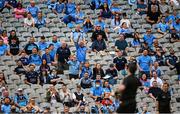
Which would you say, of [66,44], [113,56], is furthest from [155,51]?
[66,44]

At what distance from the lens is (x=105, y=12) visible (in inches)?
942

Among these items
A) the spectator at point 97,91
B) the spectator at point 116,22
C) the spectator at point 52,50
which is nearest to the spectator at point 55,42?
the spectator at point 52,50

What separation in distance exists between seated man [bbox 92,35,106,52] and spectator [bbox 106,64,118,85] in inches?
44.8

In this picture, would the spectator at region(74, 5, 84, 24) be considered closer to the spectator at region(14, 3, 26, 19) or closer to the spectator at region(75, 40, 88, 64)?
the spectator at region(75, 40, 88, 64)

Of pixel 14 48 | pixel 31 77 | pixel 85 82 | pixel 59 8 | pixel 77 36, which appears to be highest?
pixel 59 8

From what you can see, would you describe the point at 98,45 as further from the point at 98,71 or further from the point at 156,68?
the point at 156,68

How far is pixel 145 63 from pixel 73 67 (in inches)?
94.1

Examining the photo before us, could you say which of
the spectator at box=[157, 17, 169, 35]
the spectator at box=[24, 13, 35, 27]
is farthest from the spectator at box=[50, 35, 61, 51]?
the spectator at box=[157, 17, 169, 35]

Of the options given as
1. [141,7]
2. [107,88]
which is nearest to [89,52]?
[107,88]

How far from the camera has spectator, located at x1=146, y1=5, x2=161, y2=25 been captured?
24078 millimetres

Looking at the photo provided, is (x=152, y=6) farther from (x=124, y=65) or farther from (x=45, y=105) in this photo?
(x=45, y=105)

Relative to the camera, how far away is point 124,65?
21.5 meters

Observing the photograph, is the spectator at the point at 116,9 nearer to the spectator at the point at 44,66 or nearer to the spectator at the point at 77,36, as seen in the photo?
the spectator at the point at 77,36

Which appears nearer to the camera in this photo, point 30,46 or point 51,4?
point 30,46
